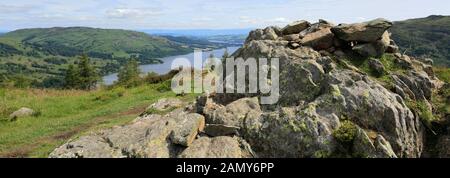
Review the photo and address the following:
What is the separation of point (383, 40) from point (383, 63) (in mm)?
1423

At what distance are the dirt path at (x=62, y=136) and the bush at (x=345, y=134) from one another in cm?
1449

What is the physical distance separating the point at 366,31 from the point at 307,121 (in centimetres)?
750

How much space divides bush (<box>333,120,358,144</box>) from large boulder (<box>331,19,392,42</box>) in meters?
6.78

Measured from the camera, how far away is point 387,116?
13984 mm

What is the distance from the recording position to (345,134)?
13008 millimetres

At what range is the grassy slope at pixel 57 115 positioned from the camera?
69.0ft

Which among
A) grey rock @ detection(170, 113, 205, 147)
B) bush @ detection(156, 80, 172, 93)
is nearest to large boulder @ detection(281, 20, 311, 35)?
grey rock @ detection(170, 113, 205, 147)

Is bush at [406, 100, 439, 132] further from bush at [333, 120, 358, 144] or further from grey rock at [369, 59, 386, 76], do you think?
bush at [333, 120, 358, 144]

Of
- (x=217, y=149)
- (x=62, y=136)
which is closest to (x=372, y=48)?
(x=217, y=149)

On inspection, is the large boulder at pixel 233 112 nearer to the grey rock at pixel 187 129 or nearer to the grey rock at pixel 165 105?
the grey rock at pixel 187 129

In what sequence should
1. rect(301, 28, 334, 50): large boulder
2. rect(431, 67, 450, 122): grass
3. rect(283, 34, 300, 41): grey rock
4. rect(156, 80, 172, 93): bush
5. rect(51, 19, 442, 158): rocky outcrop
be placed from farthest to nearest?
rect(156, 80, 172, 93): bush → rect(283, 34, 300, 41): grey rock → rect(301, 28, 334, 50): large boulder → rect(431, 67, 450, 122): grass → rect(51, 19, 442, 158): rocky outcrop

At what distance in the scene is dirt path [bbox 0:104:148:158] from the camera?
19406 mm
